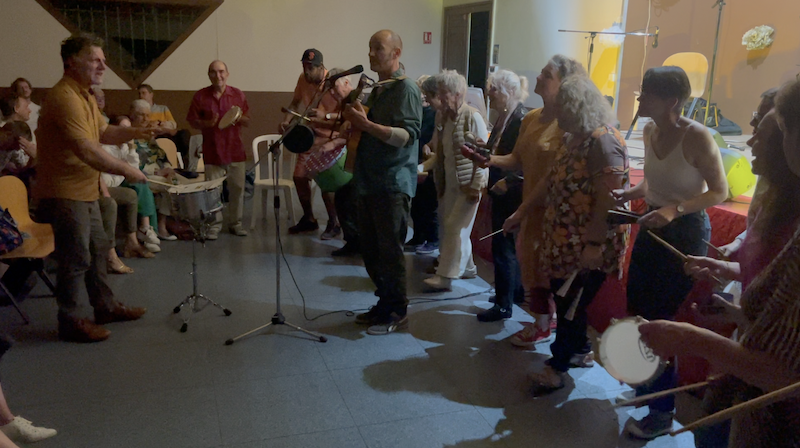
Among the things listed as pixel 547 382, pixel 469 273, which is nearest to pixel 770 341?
pixel 547 382

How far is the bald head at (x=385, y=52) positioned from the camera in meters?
2.90

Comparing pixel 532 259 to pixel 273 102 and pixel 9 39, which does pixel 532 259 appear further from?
pixel 9 39

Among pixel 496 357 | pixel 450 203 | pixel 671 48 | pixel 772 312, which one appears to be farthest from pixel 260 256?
pixel 671 48

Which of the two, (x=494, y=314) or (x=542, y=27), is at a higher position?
(x=542, y=27)

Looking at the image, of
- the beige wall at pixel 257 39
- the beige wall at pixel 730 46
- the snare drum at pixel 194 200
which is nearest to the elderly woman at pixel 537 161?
the snare drum at pixel 194 200

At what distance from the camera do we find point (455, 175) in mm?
3619

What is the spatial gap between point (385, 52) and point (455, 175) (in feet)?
3.28

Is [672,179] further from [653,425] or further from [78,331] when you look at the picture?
[78,331]

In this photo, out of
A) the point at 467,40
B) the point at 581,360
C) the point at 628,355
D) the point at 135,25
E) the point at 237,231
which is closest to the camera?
the point at 628,355

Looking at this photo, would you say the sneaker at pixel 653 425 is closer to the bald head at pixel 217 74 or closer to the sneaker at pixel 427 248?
the sneaker at pixel 427 248

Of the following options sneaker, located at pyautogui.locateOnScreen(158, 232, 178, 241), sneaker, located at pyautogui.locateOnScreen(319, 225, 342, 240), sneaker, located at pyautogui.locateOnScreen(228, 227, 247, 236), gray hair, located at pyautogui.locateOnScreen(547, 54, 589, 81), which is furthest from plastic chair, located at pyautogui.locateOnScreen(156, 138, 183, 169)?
gray hair, located at pyautogui.locateOnScreen(547, 54, 589, 81)

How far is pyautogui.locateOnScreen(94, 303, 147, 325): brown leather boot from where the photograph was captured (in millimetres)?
3250

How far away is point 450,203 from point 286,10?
5272 mm

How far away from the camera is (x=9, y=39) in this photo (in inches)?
271
